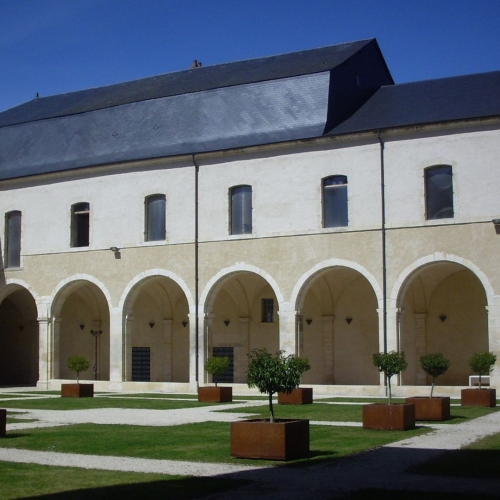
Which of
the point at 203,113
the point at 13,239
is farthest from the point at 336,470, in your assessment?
the point at 13,239

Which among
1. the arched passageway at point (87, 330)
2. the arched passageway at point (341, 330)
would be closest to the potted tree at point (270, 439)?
the arched passageway at point (341, 330)

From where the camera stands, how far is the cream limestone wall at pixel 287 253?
86.1 feet

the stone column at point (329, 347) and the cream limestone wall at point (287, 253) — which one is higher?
the cream limestone wall at point (287, 253)

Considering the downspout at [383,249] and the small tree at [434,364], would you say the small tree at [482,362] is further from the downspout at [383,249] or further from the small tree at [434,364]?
the downspout at [383,249]

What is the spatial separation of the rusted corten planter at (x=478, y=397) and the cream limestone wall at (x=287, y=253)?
4640mm

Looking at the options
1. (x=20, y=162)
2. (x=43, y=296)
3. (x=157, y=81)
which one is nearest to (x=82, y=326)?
(x=43, y=296)

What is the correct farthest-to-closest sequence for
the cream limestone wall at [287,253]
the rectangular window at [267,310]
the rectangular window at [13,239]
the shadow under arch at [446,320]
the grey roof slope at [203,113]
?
1. the rectangular window at [13,239]
2. the rectangular window at [267,310]
3. the grey roof slope at [203,113]
4. the shadow under arch at [446,320]
5. the cream limestone wall at [287,253]

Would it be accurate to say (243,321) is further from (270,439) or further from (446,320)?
(270,439)

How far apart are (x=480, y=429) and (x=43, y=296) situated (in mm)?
21600

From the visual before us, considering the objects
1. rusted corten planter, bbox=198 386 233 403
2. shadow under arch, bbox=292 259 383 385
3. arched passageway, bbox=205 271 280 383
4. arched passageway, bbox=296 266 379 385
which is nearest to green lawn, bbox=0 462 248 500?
rusted corten planter, bbox=198 386 233 403

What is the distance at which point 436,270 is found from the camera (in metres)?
28.7

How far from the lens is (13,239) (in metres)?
34.5

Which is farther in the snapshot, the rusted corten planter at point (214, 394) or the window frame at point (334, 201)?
the window frame at point (334, 201)

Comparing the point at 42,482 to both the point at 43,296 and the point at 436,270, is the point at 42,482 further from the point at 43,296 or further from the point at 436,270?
the point at 43,296
